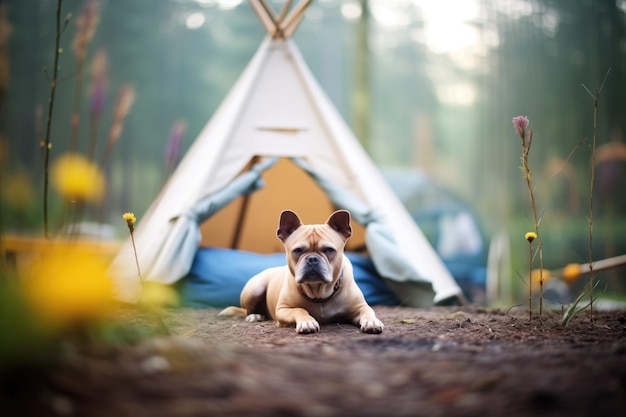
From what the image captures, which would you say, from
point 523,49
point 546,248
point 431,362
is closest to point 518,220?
point 546,248

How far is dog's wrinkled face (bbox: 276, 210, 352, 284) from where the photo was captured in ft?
10.6

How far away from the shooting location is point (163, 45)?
→ 17.3 metres

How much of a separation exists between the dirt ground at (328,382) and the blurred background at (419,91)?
5.31 meters

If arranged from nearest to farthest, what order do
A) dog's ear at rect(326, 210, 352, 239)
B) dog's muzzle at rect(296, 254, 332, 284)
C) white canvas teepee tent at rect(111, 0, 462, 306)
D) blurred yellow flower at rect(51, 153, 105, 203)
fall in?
blurred yellow flower at rect(51, 153, 105, 203) < dog's muzzle at rect(296, 254, 332, 284) < dog's ear at rect(326, 210, 352, 239) < white canvas teepee tent at rect(111, 0, 462, 306)

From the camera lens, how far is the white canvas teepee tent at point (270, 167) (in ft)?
15.8

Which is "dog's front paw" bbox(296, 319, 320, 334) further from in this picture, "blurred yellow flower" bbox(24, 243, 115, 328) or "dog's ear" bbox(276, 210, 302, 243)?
"blurred yellow flower" bbox(24, 243, 115, 328)

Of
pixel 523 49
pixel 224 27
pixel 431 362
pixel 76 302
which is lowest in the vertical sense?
pixel 431 362

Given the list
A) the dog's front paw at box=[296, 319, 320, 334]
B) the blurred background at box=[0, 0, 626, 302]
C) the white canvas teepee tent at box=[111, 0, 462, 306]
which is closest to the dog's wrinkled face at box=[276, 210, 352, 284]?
the dog's front paw at box=[296, 319, 320, 334]

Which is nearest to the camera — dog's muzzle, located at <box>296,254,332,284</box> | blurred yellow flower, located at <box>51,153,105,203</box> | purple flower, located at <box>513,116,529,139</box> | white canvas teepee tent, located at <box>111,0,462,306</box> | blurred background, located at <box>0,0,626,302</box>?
blurred yellow flower, located at <box>51,153,105,203</box>

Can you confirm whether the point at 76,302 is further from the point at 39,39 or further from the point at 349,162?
the point at 39,39

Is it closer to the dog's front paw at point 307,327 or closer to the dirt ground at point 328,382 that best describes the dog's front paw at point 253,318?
the dog's front paw at point 307,327

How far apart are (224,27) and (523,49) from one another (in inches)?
357

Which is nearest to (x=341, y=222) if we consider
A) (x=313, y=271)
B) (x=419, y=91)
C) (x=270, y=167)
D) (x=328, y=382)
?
(x=313, y=271)

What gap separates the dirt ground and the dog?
28.2 inches
